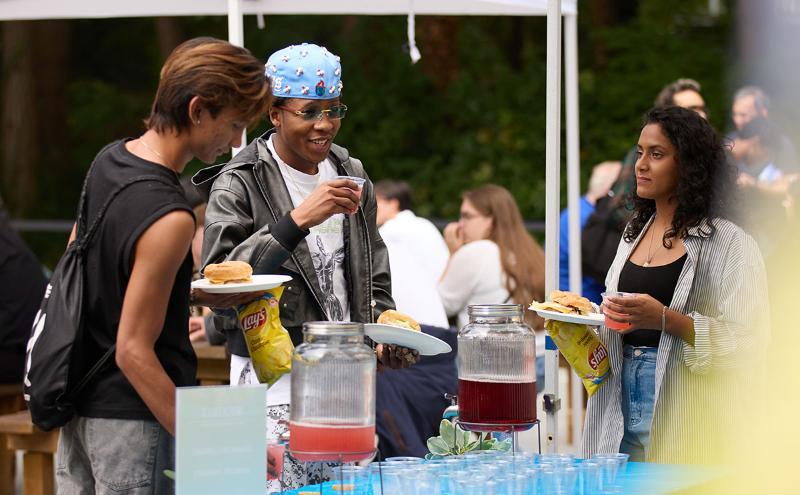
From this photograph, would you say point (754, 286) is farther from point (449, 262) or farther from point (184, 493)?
point (449, 262)

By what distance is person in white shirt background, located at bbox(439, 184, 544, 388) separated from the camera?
610 cm

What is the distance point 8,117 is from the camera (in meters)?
13.9

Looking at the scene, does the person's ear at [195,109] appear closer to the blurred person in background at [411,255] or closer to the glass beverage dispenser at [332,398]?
the glass beverage dispenser at [332,398]

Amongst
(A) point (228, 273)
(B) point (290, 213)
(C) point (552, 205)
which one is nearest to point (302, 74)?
(B) point (290, 213)

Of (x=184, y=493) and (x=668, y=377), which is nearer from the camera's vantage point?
(x=184, y=493)

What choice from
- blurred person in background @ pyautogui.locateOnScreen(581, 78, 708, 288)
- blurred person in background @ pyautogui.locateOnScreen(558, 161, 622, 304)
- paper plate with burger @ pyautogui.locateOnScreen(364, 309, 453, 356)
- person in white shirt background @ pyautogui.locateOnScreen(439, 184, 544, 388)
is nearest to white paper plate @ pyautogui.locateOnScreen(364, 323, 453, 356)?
paper plate with burger @ pyautogui.locateOnScreen(364, 309, 453, 356)

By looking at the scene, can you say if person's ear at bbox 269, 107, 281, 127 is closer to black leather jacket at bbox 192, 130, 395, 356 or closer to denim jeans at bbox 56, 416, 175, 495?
black leather jacket at bbox 192, 130, 395, 356

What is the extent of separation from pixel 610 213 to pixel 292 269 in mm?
3372

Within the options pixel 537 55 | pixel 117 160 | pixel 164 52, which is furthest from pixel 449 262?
pixel 164 52

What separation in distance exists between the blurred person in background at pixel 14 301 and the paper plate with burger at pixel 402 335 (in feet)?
10.3

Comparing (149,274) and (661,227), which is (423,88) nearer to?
(661,227)

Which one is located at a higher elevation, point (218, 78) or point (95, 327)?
point (218, 78)

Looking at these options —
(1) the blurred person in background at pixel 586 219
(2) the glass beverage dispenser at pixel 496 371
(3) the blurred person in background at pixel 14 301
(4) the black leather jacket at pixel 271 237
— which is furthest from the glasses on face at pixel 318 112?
(1) the blurred person in background at pixel 586 219

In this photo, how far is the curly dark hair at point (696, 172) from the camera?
10.4ft
